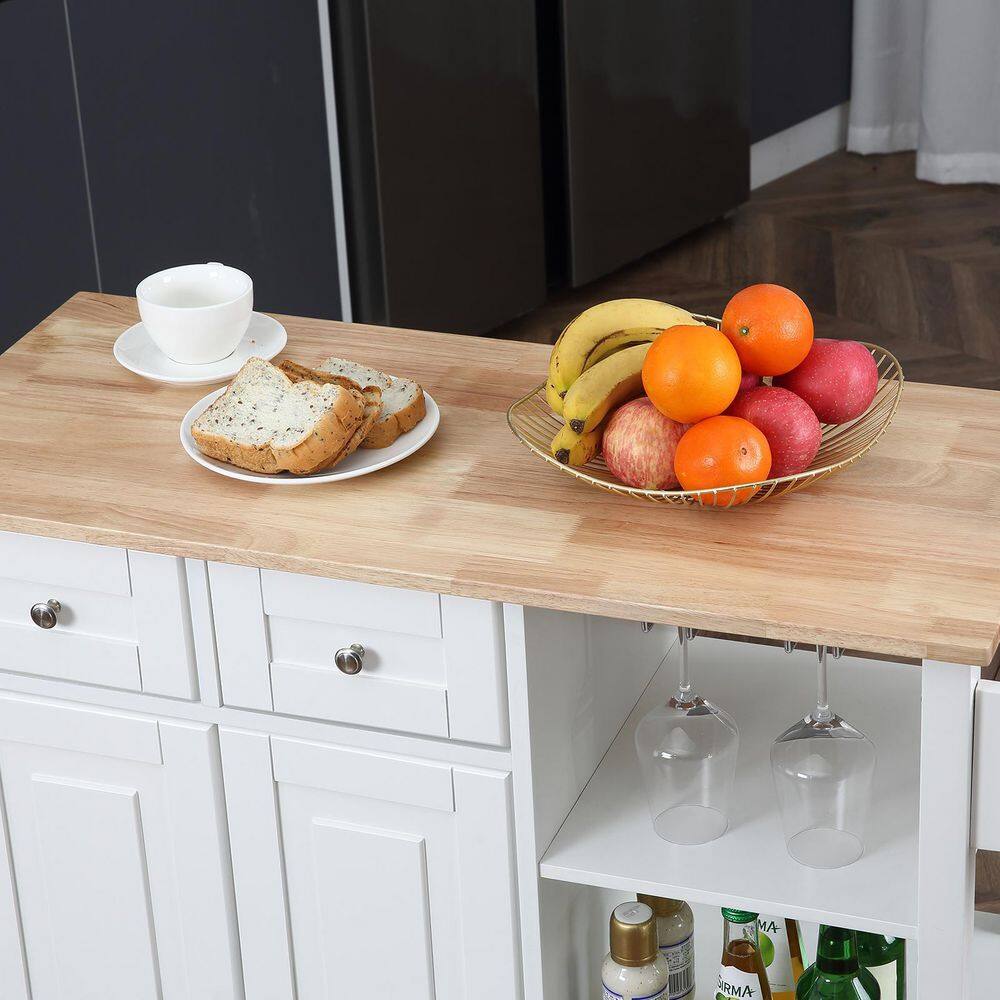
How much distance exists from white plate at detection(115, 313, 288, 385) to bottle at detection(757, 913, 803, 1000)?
857 millimetres

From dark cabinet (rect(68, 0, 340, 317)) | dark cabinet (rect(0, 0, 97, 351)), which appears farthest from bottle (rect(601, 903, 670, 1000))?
dark cabinet (rect(68, 0, 340, 317))

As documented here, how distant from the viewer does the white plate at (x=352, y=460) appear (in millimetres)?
1556

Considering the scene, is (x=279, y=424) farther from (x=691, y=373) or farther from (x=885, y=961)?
(x=885, y=961)

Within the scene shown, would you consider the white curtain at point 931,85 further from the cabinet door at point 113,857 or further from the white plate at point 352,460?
the cabinet door at point 113,857

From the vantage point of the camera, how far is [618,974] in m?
1.60

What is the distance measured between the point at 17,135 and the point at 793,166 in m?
2.99

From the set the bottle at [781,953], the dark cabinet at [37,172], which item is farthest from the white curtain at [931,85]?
the bottle at [781,953]

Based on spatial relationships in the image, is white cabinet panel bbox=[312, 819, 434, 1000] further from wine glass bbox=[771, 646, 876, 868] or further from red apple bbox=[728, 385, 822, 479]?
red apple bbox=[728, 385, 822, 479]

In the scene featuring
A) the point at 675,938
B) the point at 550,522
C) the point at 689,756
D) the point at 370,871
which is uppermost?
the point at 550,522

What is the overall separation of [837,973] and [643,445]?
625 millimetres

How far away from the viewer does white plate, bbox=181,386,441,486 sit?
5.10 feet

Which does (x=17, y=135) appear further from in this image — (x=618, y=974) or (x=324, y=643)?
(x=618, y=974)

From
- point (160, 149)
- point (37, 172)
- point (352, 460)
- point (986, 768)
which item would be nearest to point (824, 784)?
point (986, 768)

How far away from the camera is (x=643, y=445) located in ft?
4.73
